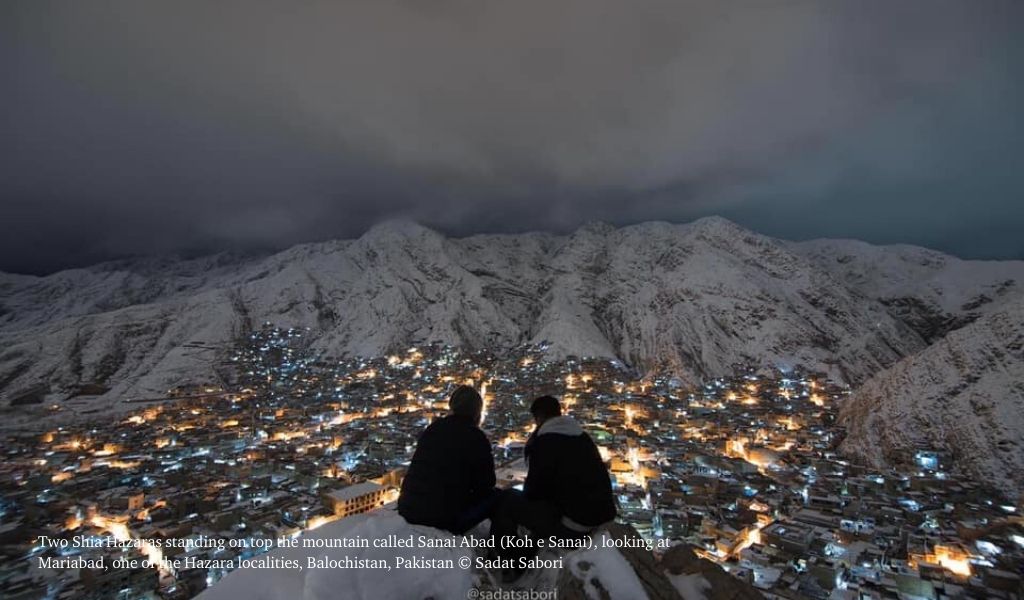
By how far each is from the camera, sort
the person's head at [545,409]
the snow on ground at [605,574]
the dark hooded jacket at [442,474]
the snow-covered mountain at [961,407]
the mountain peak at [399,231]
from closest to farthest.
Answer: the snow on ground at [605,574] → the dark hooded jacket at [442,474] → the person's head at [545,409] → the snow-covered mountain at [961,407] → the mountain peak at [399,231]

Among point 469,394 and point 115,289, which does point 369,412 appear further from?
point 115,289

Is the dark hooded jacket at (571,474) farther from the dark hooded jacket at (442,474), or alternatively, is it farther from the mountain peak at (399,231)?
the mountain peak at (399,231)

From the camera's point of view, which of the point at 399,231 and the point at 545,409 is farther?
the point at 399,231

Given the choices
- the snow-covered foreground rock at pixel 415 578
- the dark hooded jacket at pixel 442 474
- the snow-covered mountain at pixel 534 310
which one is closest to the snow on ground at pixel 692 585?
the snow-covered foreground rock at pixel 415 578

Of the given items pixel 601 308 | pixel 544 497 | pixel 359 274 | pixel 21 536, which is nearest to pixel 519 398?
pixel 21 536

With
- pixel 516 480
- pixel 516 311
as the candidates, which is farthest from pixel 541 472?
pixel 516 311

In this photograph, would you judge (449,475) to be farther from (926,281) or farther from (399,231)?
(399,231)
